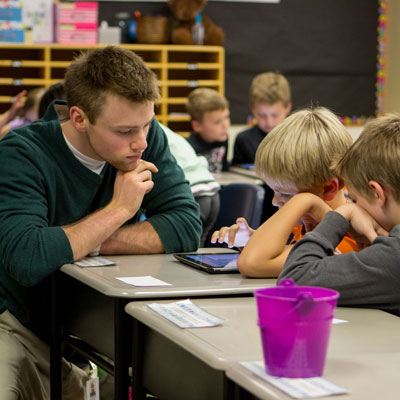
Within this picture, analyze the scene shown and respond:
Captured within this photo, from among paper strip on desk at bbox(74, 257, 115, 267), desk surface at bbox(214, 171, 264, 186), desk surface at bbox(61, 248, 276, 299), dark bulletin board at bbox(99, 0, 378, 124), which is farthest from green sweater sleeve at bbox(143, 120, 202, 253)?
dark bulletin board at bbox(99, 0, 378, 124)

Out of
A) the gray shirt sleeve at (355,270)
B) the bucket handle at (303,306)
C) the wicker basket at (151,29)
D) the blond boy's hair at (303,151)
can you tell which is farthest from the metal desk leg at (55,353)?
the wicker basket at (151,29)

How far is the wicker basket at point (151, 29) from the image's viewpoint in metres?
6.62

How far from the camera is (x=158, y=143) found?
2.48m

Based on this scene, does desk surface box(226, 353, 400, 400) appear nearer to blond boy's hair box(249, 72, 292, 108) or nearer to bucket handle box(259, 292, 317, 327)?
bucket handle box(259, 292, 317, 327)

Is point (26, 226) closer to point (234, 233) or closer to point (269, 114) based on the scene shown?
point (234, 233)

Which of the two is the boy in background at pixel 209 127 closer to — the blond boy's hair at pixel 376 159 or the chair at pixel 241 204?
the chair at pixel 241 204

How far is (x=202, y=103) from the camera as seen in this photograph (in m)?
5.85

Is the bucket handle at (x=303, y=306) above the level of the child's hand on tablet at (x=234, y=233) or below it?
above

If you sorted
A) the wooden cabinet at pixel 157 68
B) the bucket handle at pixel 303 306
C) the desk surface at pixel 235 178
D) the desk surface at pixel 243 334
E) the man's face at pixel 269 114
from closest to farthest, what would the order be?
the bucket handle at pixel 303 306, the desk surface at pixel 243 334, the desk surface at pixel 235 178, the man's face at pixel 269 114, the wooden cabinet at pixel 157 68

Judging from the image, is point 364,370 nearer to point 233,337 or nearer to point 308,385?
Result: point 308,385

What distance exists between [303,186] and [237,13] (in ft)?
17.7

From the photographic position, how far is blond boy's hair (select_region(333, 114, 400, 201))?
5.33 feet

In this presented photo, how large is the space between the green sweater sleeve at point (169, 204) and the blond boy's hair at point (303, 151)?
41cm

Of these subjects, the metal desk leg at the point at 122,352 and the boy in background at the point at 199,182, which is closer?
the metal desk leg at the point at 122,352
